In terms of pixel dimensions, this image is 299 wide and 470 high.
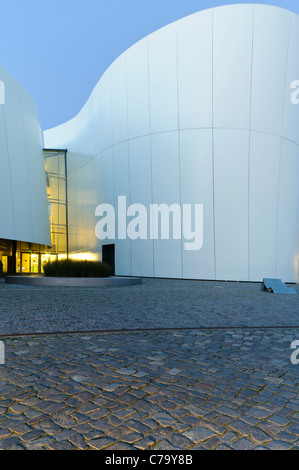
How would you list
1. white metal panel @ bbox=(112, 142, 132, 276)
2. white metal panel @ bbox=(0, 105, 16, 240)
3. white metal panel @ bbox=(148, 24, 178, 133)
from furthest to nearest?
1. white metal panel @ bbox=(112, 142, 132, 276)
2. white metal panel @ bbox=(148, 24, 178, 133)
3. white metal panel @ bbox=(0, 105, 16, 240)

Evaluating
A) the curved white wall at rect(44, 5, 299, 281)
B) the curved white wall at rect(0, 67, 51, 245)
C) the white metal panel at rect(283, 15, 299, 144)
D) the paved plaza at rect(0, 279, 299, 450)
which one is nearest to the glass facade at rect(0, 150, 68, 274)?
the curved white wall at rect(0, 67, 51, 245)

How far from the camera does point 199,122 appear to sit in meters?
17.2

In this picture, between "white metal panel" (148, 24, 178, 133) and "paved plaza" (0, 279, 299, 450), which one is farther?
"white metal panel" (148, 24, 178, 133)

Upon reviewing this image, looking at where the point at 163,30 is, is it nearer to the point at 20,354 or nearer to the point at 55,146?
the point at 55,146

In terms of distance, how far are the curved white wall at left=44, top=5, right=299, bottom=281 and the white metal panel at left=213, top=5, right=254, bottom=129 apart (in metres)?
0.05

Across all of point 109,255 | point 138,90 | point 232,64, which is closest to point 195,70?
point 232,64

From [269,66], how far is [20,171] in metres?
15.0

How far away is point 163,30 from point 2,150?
11523 millimetres

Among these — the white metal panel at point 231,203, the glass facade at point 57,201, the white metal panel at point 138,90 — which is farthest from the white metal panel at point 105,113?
the white metal panel at point 231,203

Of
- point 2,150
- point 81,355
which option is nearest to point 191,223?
point 2,150

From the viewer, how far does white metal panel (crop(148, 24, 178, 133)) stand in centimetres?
1789

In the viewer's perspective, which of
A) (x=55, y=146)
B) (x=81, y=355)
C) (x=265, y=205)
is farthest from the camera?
(x=55, y=146)

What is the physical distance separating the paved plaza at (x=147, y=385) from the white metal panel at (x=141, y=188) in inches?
522

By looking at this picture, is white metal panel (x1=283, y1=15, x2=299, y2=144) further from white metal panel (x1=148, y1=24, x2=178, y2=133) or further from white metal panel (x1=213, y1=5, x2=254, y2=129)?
white metal panel (x1=148, y1=24, x2=178, y2=133)
